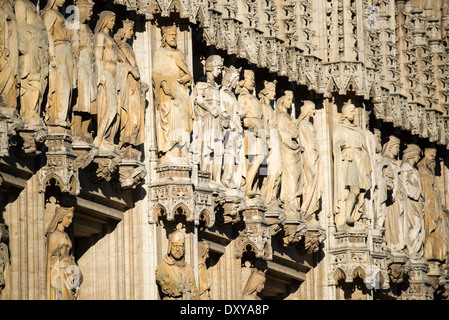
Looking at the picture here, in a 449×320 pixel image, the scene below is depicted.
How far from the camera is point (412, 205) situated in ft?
176

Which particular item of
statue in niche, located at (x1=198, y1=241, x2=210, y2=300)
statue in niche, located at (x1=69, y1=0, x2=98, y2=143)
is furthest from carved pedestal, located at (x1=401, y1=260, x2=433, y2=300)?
statue in niche, located at (x1=69, y1=0, x2=98, y2=143)

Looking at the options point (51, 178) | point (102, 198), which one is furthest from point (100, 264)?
point (51, 178)

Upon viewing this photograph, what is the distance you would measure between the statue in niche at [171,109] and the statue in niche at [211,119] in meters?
1.55

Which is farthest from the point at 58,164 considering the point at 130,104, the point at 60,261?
the point at 130,104

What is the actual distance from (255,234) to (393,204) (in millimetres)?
8989

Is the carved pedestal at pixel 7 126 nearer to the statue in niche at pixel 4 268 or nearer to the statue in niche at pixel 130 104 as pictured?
the statue in niche at pixel 4 268

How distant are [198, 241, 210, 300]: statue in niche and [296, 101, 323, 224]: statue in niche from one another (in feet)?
19.3

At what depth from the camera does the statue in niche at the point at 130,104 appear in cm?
4003

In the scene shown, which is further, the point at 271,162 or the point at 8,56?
the point at 271,162

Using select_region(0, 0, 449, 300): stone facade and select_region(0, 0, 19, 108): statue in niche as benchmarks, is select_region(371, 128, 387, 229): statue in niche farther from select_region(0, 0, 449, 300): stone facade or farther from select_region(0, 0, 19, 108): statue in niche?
select_region(0, 0, 19, 108): statue in niche

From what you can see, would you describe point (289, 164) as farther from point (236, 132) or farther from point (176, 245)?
point (176, 245)

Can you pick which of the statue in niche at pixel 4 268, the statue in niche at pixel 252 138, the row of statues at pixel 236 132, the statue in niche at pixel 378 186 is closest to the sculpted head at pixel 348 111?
the row of statues at pixel 236 132

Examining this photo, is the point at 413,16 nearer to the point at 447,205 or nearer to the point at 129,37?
the point at 447,205
